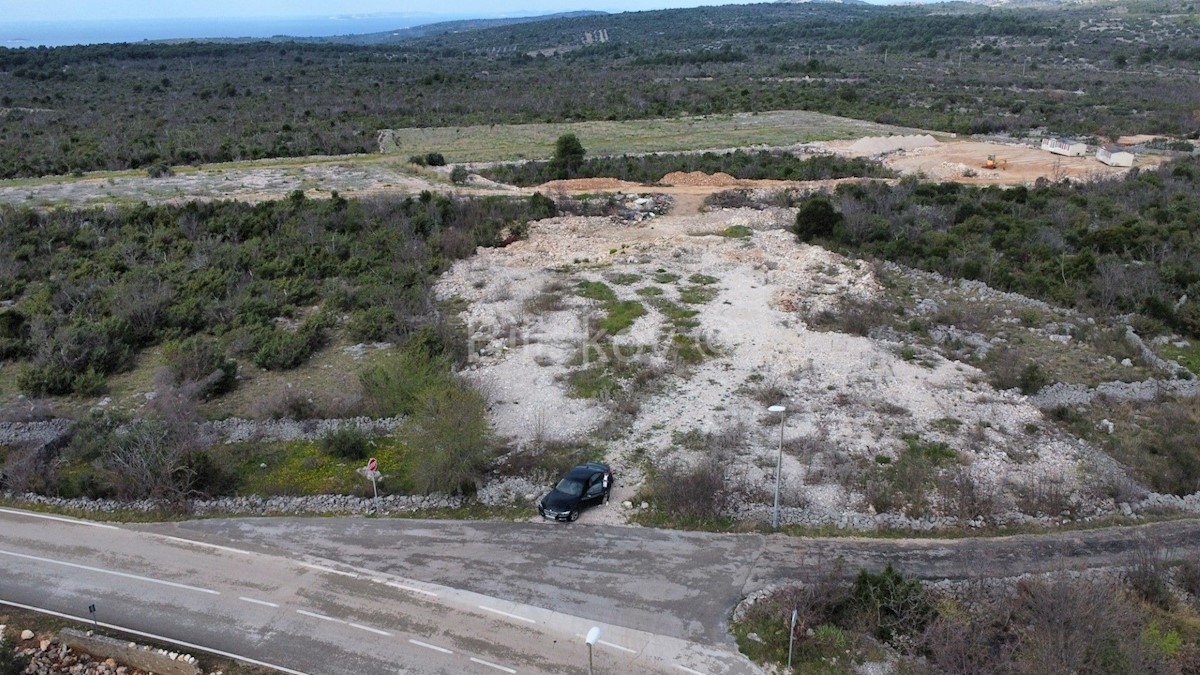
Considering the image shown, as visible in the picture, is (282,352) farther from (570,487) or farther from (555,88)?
(555,88)

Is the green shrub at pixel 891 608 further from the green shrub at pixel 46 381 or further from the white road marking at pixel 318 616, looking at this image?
the green shrub at pixel 46 381

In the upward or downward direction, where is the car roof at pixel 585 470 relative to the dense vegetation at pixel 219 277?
downward

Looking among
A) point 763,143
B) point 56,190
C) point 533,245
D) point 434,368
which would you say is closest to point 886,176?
point 763,143

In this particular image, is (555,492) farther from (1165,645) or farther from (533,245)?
(533,245)

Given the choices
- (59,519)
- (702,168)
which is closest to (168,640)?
(59,519)

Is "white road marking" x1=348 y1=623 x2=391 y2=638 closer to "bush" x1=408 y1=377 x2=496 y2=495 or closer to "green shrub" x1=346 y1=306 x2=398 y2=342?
"bush" x1=408 y1=377 x2=496 y2=495

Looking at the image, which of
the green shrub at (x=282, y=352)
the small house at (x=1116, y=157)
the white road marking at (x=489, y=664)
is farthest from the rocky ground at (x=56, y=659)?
the small house at (x=1116, y=157)
